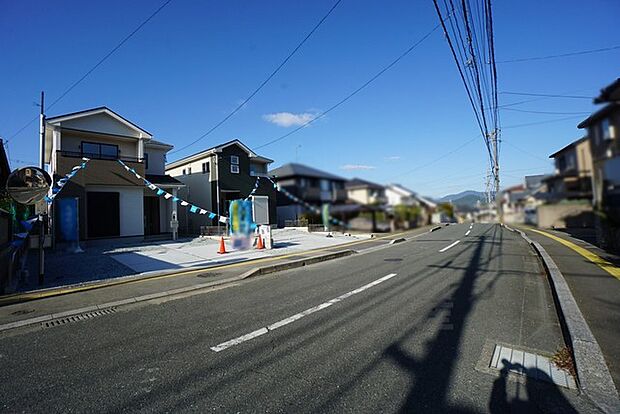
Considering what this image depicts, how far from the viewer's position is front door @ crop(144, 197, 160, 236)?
20967 mm

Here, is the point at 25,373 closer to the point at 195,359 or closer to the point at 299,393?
the point at 195,359

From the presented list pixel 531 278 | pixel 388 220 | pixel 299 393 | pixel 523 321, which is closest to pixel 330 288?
pixel 523 321

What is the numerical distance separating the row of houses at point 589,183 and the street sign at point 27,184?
8.97 metres

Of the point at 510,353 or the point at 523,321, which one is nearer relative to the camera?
the point at 510,353

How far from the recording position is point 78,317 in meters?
Result: 5.96

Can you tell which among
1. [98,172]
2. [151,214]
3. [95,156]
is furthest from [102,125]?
[151,214]

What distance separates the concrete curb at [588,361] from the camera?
3068mm

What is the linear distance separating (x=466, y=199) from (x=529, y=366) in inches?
136

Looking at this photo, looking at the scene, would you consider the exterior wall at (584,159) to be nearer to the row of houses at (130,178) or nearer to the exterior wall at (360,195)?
the exterior wall at (360,195)

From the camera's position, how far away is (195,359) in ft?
13.4

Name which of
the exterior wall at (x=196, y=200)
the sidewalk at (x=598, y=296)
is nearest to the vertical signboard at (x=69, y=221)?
the exterior wall at (x=196, y=200)

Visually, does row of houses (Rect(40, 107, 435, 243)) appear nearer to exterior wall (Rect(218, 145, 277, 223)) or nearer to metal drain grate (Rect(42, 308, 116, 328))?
exterior wall (Rect(218, 145, 277, 223))

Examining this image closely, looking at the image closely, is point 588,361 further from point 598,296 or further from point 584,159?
point 584,159

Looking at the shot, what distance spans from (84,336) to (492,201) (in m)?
5.72
